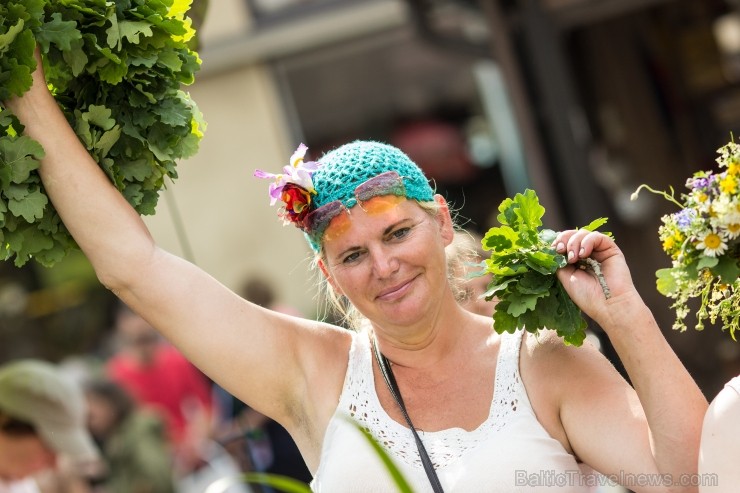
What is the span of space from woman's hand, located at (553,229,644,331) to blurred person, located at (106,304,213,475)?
13.9 ft

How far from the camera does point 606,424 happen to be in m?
2.63

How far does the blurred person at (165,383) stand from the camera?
6.66 m

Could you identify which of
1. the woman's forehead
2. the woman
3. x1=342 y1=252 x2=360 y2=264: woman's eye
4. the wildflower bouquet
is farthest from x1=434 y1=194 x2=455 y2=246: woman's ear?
the wildflower bouquet

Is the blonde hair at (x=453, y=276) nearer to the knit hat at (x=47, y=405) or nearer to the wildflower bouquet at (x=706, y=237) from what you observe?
the wildflower bouquet at (x=706, y=237)

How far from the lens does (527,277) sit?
2.70 m

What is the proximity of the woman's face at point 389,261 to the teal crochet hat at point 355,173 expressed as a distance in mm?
41

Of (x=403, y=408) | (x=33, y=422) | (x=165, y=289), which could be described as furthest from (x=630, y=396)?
(x=33, y=422)

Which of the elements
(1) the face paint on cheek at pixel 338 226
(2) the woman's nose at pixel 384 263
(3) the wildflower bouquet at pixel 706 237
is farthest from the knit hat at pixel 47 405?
(3) the wildflower bouquet at pixel 706 237

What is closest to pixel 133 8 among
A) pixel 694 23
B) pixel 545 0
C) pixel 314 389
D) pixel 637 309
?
pixel 314 389

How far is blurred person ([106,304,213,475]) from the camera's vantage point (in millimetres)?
6656

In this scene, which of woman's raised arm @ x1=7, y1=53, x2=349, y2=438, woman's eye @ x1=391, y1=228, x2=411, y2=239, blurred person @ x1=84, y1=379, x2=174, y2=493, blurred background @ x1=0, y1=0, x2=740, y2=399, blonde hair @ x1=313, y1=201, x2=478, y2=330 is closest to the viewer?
woman's raised arm @ x1=7, y1=53, x2=349, y2=438

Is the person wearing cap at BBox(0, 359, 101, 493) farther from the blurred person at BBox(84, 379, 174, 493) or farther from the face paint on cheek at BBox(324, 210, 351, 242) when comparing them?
the face paint on cheek at BBox(324, 210, 351, 242)

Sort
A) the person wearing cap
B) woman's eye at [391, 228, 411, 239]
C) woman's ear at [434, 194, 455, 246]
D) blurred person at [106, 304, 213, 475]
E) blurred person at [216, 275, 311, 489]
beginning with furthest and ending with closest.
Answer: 1. blurred person at [106, 304, 213, 475]
2. blurred person at [216, 275, 311, 489]
3. the person wearing cap
4. woman's ear at [434, 194, 455, 246]
5. woman's eye at [391, 228, 411, 239]

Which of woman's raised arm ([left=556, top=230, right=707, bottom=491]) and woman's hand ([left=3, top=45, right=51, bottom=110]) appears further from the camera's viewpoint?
woman's hand ([left=3, top=45, right=51, bottom=110])
